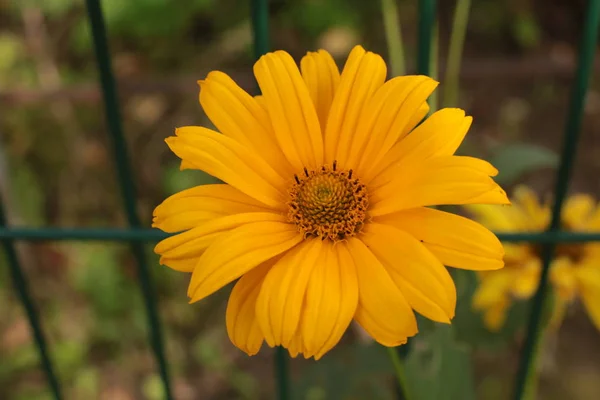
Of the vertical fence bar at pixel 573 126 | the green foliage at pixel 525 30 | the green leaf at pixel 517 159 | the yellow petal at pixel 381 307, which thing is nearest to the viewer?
the yellow petal at pixel 381 307

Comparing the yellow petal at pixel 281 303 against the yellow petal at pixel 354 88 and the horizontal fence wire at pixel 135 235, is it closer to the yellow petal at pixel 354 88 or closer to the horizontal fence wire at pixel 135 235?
the yellow petal at pixel 354 88

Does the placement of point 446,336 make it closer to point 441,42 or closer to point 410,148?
point 410,148

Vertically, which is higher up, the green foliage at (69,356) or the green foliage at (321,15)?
the green foliage at (321,15)

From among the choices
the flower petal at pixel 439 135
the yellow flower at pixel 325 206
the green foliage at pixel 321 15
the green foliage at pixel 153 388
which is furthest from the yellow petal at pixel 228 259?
the green foliage at pixel 321 15

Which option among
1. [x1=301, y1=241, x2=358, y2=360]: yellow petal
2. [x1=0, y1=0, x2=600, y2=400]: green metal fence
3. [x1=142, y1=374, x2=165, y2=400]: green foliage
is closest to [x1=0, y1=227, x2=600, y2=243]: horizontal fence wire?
[x1=0, y1=0, x2=600, y2=400]: green metal fence

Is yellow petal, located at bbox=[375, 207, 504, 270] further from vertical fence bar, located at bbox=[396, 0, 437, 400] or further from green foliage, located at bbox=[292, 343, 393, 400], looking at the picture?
green foliage, located at bbox=[292, 343, 393, 400]
